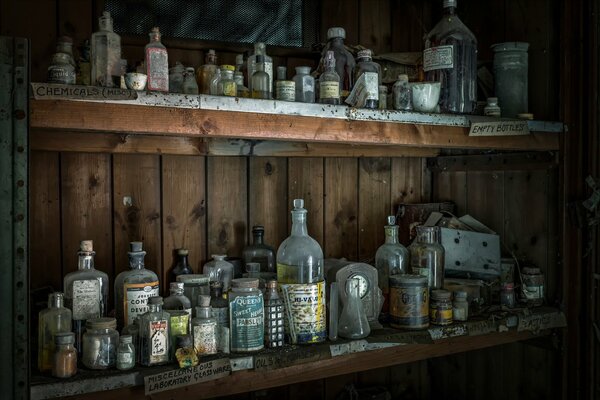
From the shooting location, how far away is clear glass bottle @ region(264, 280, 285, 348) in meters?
1.33

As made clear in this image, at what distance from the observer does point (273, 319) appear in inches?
52.2

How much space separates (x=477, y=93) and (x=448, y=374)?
0.96 m

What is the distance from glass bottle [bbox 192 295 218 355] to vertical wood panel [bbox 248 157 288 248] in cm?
51

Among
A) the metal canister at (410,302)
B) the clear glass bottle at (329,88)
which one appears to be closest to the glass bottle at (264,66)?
the clear glass bottle at (329,88)

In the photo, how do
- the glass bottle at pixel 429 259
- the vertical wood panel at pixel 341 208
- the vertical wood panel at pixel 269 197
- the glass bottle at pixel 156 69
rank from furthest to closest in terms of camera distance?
the vertical wood panel at pixel 341 208 < the vertical wood panel at pixel 269 197 < the glass bottle at pixel 429 259 < the glass bottle at pixel 156 69

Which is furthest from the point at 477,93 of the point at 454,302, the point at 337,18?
the point at 454,302

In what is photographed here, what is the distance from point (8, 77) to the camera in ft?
3.32

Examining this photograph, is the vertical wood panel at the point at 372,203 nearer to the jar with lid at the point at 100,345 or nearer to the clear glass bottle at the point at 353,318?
the clear glass bottle at the point at 353,318

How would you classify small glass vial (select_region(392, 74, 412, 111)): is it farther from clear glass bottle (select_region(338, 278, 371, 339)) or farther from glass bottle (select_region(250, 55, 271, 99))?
clear glass bottle (select_region(338, 278, 371, 339))

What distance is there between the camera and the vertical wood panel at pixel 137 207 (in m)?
1.58

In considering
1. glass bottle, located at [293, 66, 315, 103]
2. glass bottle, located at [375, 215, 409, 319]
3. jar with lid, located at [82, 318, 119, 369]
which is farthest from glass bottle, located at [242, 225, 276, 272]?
jar with lid, located at [82, 318, 119, 369]

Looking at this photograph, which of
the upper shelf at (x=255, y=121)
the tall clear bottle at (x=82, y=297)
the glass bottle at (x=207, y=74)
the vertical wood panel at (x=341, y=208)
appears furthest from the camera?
the vertical wood panel at (x=341, y=208)

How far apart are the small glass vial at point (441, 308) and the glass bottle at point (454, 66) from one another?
1.63 feet

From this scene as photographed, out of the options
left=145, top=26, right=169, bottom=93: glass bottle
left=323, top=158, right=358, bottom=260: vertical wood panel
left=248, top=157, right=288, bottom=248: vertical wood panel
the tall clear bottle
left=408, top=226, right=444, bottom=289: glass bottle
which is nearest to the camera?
left=145, top=26, right=169, bottom=93: glass bottle
